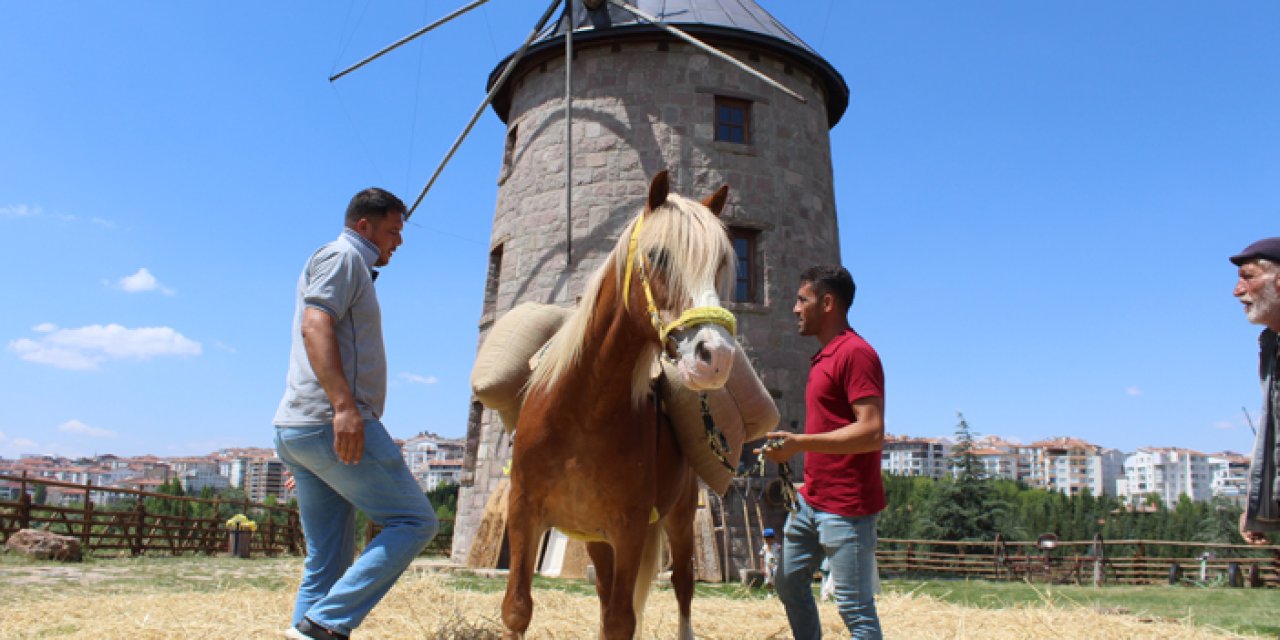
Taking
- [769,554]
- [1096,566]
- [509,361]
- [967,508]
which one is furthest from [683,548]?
[967,508]

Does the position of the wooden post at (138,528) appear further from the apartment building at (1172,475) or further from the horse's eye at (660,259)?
the apartment building at (1172,475)

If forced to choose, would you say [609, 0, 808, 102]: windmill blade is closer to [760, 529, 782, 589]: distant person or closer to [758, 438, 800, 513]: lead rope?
[760, 529, 782, 589]: distant person

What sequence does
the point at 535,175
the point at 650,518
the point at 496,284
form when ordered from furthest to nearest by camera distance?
the point at 496,284 → the point at 535,175 → the point at 650,518

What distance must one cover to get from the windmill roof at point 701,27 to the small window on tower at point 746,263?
133 inches

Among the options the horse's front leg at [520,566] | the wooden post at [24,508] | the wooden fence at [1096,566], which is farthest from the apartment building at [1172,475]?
the horse's front leg at [520,566]

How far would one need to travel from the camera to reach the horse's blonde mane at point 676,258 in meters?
3.53

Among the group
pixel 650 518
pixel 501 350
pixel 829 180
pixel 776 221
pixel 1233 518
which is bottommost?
pixel 1233 518

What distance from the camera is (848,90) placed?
58.1 feet

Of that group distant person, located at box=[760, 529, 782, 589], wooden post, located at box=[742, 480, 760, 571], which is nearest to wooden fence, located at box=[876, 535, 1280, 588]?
wooden post, located at box=[742, 480, 760, 571]

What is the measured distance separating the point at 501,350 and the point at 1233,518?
74.1 metres

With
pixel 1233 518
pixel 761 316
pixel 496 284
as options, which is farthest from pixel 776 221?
pixel 1233 518

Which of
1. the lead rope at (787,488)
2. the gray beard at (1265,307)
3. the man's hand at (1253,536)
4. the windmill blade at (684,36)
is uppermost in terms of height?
the windmill blade at (684,36)

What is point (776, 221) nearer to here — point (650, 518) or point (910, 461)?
point (650, 518)

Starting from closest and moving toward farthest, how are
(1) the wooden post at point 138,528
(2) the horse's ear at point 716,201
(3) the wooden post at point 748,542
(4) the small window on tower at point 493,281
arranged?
1. (2) the horse's ear at point 716,201
2. (3) the wooden post at point 748,542
3. (1) the wooden post at point 138,528
4. (4) the small window on tower at point 493,281
